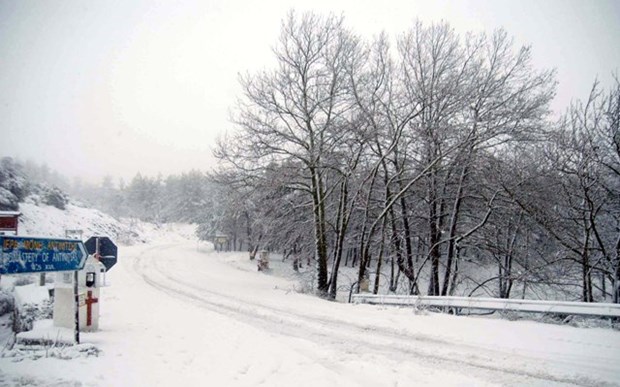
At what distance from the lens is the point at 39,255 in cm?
506

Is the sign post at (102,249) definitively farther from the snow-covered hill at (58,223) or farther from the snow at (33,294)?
the snow-covered hill at (58,223)

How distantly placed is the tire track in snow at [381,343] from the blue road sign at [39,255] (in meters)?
4.35

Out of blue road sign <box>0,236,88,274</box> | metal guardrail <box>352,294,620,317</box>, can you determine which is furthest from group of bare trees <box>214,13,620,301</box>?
blue road sign <box>0,236,88,274</box>

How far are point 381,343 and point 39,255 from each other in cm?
608

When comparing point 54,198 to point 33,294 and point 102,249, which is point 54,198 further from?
point 102,249

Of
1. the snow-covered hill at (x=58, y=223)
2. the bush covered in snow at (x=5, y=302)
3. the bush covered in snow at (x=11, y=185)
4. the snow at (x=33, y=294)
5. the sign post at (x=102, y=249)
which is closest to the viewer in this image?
the bush covered in snow at (x=5, y=302)

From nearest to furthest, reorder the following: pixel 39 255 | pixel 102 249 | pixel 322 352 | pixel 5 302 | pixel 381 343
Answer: pixel 39 255 < pixel 5 302 < pixel 322 352 < pixel 381 343 < pixel 102 249

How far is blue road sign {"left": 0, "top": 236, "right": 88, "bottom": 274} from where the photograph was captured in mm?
4531

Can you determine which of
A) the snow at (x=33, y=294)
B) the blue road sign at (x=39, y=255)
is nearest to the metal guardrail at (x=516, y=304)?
the blue road sign at (x=39, y=255)

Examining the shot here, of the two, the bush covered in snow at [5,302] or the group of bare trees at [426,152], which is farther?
the group of bare trees at [426,152]

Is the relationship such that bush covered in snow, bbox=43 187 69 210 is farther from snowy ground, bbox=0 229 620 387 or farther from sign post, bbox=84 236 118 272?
sign post, bbox=84 236 118 272

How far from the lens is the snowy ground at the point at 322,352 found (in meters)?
4.91

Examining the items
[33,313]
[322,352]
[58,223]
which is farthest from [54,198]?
[322,352]

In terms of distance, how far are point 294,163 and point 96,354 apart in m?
11.2
